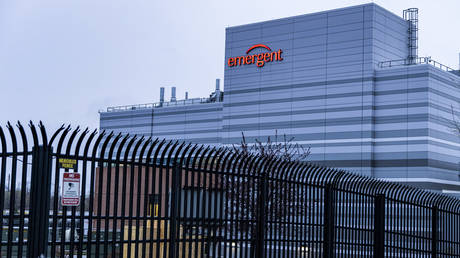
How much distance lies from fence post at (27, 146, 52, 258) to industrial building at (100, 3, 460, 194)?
230 ft

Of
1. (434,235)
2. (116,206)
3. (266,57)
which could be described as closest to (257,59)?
(266,57)

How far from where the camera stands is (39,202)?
6.82 m

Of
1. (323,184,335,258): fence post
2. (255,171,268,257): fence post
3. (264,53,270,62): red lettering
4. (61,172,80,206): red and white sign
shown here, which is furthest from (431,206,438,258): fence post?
(264,53,270,62): red lettering

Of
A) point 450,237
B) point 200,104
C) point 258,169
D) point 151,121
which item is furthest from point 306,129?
point 258,169

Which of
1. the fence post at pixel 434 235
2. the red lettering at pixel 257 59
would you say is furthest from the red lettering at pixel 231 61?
the fence post at pixel 434 235

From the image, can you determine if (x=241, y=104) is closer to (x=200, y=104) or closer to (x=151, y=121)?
(x=200, y=104)

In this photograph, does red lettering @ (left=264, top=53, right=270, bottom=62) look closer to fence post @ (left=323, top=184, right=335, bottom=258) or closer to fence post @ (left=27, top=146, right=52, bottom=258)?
fence post @ (left=323, top=184, right=335, bottom=258)

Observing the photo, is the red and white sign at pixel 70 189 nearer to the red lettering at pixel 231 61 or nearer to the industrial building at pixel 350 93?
the industrial building at pixel 350 93

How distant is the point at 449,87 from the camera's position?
77438mm

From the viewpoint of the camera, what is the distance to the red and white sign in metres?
7.01

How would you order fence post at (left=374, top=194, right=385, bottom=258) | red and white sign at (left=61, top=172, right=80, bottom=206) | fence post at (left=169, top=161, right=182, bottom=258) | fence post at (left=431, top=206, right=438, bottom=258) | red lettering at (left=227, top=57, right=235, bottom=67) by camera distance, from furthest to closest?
red lettering at (left=227, top=57, right=235, bottom=67)
fence post at (left=431, top=206, right=438, bottom=258)
fence post at (left=374, top=194, right=385, bottom=258)
fence post at (left=169, top=161, right=182, bottom=258)
red and white sign at (left=61, top=172, right=80, bottom=206)

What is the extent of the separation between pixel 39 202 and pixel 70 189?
1.25 feet

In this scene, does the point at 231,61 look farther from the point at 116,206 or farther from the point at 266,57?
the point at 116,206

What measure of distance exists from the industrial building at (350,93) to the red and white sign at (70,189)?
229 ft
